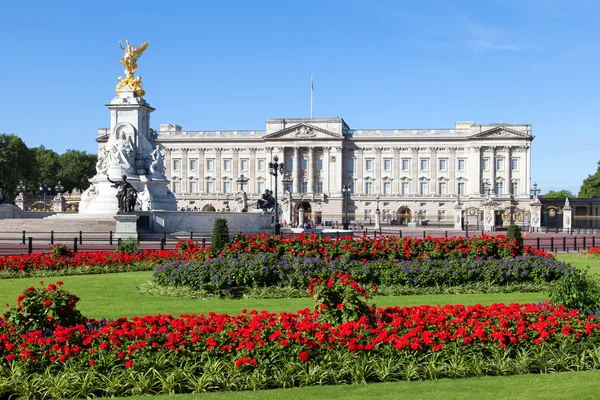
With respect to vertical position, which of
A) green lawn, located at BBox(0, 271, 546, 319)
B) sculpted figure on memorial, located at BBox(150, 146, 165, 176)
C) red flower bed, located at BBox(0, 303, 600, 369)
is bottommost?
green lawn, located at BBox(0, 271, 546, 319)

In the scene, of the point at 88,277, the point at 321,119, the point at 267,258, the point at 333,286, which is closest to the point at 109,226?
the point at 88,277

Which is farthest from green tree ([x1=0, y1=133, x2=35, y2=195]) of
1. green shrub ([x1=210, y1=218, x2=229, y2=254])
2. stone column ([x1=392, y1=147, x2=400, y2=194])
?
green shrub ([x1=210, y1=218, x2=229, y2=254])

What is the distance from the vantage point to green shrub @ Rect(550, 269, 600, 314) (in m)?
10.6

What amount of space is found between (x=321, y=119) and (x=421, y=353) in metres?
98.3

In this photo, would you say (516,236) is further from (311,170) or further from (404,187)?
(404,187)

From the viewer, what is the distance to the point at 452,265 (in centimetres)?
1669

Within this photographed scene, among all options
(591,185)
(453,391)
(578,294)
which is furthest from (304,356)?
(591,185)

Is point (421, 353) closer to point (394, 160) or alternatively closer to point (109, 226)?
point (109, 226)

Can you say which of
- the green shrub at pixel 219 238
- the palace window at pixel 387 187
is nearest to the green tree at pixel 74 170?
the palace window at pixel 387 187

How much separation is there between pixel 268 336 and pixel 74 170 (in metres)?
112

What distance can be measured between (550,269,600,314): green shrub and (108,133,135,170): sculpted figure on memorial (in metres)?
33.7

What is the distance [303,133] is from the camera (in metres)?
106

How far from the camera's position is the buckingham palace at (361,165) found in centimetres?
10319

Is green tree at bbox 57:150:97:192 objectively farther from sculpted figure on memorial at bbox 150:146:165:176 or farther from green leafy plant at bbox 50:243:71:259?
green leafy plant at bbox 50:243:71:259
